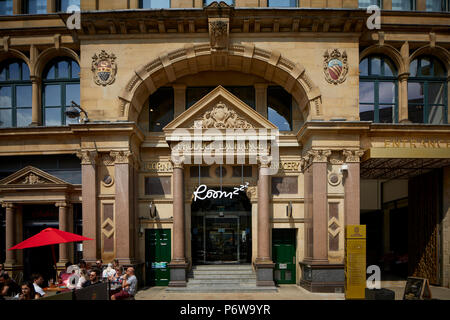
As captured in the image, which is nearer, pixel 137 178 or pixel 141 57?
pixel 141 57

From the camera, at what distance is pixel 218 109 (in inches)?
659

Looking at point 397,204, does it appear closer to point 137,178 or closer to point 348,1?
point 348,1

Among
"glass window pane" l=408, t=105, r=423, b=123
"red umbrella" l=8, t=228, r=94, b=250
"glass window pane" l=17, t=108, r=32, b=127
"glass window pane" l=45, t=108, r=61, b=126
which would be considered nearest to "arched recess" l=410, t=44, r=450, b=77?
"glass window pane" l=408, t=105, r=423, b=123

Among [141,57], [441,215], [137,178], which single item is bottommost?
[441,215]

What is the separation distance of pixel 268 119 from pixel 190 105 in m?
3.85

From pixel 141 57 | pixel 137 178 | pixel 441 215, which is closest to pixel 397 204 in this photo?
pixel 441 215

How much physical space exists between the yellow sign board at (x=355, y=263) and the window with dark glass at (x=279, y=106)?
6.65 metres

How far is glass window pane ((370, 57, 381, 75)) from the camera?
17.3m

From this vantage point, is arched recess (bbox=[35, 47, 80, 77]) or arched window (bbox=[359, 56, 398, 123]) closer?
arched recess (bbox=[35, 47, 80, 77])

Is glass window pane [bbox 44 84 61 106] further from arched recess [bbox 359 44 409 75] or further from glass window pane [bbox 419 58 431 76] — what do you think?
glass window pane [bbox 419 58 431 76]

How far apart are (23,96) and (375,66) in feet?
54.5

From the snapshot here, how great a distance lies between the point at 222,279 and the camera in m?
16.5

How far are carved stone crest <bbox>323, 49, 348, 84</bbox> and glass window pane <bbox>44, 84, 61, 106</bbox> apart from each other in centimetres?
1231
